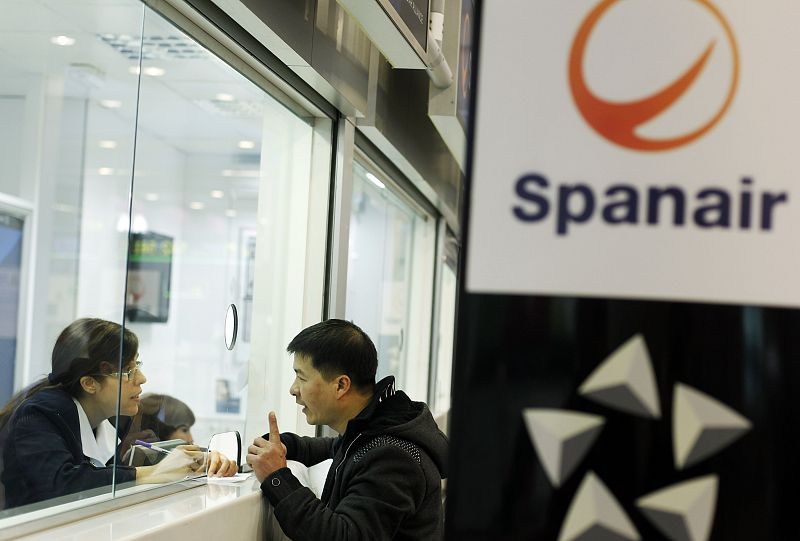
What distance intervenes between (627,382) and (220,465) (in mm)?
2431

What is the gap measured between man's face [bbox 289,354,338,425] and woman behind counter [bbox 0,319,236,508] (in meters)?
0.45

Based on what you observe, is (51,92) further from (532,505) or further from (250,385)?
(532,505)

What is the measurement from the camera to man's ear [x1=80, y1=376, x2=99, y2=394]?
2.75 m

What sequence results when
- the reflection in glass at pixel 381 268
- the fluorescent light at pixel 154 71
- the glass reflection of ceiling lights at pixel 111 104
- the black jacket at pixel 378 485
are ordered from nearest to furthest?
the black jacket at pixel 378 485 → the reflection in glass at pixel 381 268 → the fluorescent light at pixel 154 71 → the glass reflection of ceiling lights at pixel 111 104

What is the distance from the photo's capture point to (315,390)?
2979 millimetres

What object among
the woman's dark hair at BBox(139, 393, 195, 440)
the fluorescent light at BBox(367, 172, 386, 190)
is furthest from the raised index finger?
the fluorescent light at BBox(367, 172, 386, 190)

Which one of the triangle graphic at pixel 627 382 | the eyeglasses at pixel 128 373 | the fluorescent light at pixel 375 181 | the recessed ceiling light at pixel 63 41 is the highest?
the recessed ceiling light at pixel 63 41

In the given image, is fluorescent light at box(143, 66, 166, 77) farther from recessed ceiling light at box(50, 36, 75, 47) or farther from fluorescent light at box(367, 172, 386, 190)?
fluorescent light at box(367, 172, 386, 190)

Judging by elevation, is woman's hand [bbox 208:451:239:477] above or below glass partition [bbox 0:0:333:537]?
below

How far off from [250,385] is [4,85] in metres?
5.06

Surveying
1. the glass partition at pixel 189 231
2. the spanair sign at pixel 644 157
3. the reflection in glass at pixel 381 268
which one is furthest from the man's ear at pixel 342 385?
the glass partition at pixel 189 231

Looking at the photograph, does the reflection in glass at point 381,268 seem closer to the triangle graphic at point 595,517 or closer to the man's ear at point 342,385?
the man's ear at point 342,385

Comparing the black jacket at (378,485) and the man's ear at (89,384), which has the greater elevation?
the man's ear at (89,384)

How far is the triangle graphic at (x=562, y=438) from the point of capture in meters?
1.05
